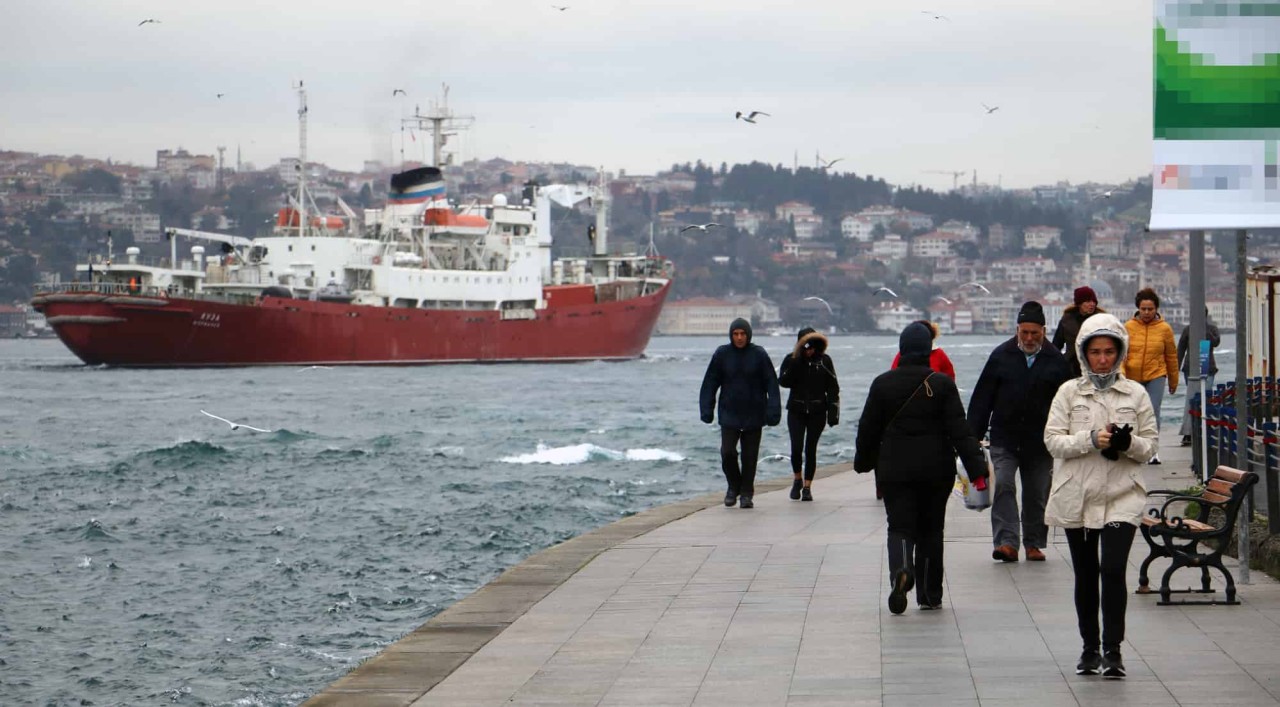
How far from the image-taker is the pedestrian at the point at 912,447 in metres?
8.16

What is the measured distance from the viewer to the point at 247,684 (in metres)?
10.9

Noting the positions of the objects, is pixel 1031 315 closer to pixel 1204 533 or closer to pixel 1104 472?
pixel 1204 533

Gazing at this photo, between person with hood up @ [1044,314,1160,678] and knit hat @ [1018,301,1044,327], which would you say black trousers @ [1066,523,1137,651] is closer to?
person with hood up @ [1044,314,1160,678]

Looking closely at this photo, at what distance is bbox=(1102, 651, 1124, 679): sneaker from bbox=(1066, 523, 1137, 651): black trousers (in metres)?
0.03

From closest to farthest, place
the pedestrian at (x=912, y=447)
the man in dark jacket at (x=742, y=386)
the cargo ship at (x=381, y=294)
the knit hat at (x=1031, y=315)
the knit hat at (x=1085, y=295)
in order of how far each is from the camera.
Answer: the pedestrian at (x=912, y=447) < the knit hat at (x=1031, y=315) < the knit hat at (x=1085, y=295) < the man in dark jacket at (x=742, y=386) < the cargo ship at (x=381, y=294)

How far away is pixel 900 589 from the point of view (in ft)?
26.8

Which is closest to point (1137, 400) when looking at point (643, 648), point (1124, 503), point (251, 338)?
point (1124, 503)

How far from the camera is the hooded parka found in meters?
6.64

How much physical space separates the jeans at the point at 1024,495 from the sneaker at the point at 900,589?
69.9 inches

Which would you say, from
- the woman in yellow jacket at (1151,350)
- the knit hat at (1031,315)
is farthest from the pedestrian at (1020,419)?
the woman in yellow jacket at (1151,350)

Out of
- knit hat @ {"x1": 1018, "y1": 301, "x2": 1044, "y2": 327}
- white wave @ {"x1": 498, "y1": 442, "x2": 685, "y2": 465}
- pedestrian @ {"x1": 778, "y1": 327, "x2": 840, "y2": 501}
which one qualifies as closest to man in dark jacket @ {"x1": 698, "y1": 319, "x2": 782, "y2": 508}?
pedestrian @ {"x1": 778, "y1": 327, "x2": 840, "y2": 501}

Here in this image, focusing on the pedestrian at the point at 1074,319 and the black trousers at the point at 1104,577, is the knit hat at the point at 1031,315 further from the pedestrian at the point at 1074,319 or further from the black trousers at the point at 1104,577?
the black trousers at the point at 1104,577

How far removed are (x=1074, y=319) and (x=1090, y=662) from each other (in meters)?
6.29

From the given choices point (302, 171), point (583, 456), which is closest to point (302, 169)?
point (302, 171)
